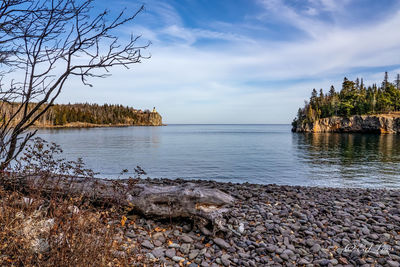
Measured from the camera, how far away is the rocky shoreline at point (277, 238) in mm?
4898

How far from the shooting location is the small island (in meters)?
80.8

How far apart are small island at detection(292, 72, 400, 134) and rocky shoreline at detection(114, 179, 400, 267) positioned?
91591 mm

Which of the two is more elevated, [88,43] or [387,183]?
[88,43]

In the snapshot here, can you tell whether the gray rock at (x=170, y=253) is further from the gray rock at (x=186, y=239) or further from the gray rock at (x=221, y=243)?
the gray rock at (x=221, y=243)

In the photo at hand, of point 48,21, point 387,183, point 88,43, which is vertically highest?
point 48,21

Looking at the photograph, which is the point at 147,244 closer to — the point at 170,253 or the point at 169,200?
the point at 170,253

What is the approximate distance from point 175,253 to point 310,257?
2896 mm

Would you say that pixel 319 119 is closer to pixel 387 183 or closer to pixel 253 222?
pixel 387 183

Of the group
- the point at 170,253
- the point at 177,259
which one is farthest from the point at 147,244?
the point at 177,259

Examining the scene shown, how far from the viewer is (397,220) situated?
6.90m

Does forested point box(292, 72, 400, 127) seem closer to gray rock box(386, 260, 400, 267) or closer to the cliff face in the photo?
the cliff face

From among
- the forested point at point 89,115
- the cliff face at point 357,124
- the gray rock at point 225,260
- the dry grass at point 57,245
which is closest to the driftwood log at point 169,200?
the gray rock at point 225,260

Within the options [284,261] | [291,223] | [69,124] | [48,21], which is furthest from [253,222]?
[69,124]

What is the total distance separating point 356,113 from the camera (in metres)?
89.3
